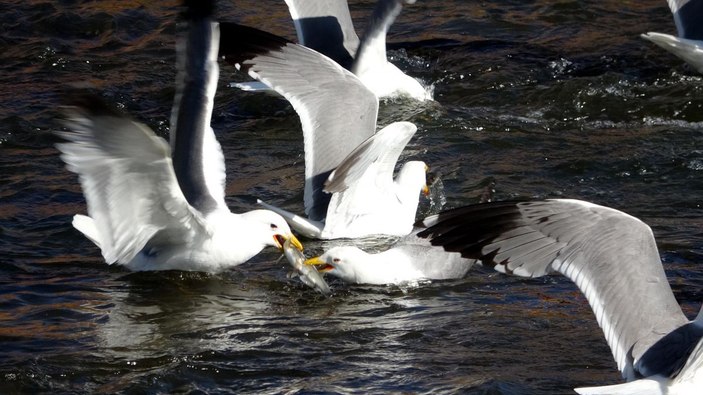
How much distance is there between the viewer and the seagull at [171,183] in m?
5.55

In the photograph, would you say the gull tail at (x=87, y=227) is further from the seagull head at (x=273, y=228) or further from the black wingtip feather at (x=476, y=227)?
the black wingtip feather at (x=476, y=227)

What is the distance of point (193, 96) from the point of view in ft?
20.5

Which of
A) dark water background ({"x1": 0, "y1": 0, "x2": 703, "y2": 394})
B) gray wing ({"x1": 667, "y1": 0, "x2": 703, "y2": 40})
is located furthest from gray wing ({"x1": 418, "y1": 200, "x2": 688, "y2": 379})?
gray wing ({"x1": 667, "y1": 0, "x2": 703, "y2": 40})

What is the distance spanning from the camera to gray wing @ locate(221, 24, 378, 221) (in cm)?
773

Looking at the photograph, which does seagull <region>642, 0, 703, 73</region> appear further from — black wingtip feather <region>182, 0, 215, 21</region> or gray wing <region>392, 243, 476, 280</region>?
black wingtip feather <region>182, 0, 215, 21</region>

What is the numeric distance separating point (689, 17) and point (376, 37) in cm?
300

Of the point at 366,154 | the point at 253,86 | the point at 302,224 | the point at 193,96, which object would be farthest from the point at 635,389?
the point at 253,86

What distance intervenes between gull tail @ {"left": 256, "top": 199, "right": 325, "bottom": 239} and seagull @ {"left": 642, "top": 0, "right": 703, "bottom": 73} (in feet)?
13.5

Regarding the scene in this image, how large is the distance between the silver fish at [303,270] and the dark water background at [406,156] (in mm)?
107

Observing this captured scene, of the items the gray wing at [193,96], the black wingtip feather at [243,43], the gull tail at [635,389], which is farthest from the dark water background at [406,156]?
the black wingtip feather at [243,43]

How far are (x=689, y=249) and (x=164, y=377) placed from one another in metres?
3.16

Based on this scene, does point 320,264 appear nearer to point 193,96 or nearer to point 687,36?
point 193,96

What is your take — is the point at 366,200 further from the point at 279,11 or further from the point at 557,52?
the point at 279,11

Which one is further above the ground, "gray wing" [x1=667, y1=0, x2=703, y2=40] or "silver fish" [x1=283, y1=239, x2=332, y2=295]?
"gray wing" [x1=667, y1=0, x2=703, y2=40]
